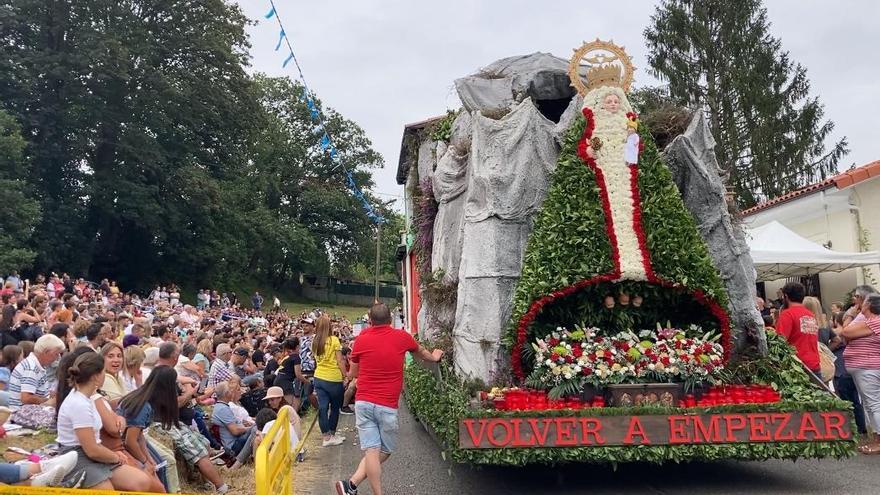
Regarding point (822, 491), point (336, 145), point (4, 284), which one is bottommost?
point (822, 491)

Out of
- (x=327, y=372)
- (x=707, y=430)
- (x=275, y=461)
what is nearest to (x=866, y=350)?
(x=707, y=430)

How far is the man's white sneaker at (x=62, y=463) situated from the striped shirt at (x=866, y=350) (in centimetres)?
815

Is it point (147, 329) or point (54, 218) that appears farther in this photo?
point (54, 218)

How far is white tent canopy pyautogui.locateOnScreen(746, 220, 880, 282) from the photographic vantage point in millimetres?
15391

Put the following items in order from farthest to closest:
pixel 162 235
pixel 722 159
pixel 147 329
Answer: pixel 162 235
pixel 722 159
pixel 147 329

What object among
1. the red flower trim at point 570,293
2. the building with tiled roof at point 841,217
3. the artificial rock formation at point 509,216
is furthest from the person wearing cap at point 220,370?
the building with tiled roof at point 841,217

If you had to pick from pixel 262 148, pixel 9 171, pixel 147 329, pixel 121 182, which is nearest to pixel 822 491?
pixel 147 329

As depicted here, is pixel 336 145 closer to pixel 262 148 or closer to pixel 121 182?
pixel 262 148

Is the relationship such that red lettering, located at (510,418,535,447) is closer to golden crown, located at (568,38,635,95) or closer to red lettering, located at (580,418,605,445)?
red lettering, located at (580,418,605,445)

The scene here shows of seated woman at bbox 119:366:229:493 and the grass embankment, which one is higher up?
the grass embankment

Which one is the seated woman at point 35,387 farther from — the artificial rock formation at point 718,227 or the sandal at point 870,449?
the sandal at point 870,449

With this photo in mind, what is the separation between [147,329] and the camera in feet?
45.1

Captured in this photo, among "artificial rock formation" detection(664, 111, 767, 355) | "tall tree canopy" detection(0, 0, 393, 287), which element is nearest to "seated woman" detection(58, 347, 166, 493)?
"artificial rock formation" detection(664, 111, 767, 355)

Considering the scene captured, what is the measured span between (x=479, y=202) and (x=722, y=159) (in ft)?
73.3
